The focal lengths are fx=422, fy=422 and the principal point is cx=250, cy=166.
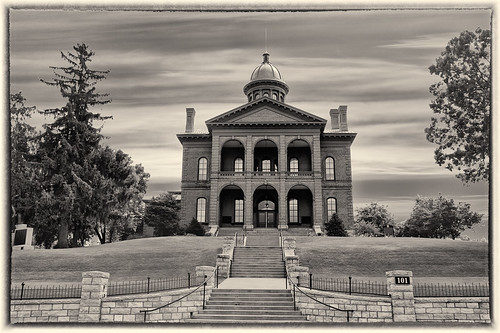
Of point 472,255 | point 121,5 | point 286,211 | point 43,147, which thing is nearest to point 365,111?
point 472,255

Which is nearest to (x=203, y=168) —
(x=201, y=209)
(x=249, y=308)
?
(x=201, y=209)

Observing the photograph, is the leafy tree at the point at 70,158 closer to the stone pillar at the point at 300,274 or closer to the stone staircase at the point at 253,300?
the stone staircase at the point at 253,300

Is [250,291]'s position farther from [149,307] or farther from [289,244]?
[289,244]

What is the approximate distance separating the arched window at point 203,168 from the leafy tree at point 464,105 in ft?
80.3

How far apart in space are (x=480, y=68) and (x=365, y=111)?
4.26m

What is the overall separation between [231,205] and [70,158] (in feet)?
51.3

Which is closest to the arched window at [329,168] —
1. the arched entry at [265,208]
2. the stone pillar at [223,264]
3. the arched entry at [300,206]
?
the arched entry at [300,206]

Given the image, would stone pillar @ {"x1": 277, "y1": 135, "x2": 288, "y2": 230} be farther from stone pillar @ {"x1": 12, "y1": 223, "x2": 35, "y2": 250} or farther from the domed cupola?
stone pillar @ {"x1": 12, "y1": 223, "x2": 35, "y2": 250}

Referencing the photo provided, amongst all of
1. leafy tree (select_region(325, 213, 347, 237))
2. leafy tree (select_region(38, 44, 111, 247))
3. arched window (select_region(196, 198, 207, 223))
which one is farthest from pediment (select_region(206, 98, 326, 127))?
leafy tree (select_region(38, 44, 111, 247))

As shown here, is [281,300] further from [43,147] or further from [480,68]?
[43,147]

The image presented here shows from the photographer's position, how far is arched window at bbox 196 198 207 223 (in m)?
36.1

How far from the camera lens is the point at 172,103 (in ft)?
48.8

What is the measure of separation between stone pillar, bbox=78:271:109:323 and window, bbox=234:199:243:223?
23.4 metres

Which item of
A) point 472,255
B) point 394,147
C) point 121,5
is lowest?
point 472,255
